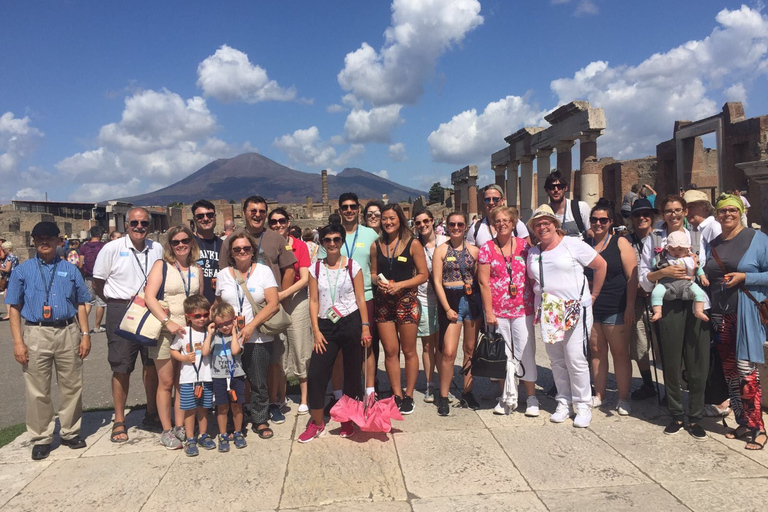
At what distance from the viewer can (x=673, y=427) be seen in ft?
14.0

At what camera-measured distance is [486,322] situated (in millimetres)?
4770

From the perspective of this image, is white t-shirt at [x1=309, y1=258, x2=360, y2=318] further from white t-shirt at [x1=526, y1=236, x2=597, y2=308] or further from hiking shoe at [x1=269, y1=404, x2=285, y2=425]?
white t-shirt at [x1=526, y1=236, x2=597, y2=308]

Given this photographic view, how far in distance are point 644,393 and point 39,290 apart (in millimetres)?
5627

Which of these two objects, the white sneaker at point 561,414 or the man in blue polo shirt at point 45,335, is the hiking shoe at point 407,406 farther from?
the man in blue polo shirt at point 45,335

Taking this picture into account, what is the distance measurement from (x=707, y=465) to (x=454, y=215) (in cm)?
273

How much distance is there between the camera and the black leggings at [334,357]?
14.5ft

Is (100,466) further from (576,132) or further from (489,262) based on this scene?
(576,132)

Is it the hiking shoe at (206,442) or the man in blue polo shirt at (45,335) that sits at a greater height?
the man in blue polo shirt at (45,335)

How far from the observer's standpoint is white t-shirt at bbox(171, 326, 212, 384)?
423cm

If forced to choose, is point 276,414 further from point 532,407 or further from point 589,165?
point 589,165

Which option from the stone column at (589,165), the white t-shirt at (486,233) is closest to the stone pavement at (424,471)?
the white t-shirt at (486,233)

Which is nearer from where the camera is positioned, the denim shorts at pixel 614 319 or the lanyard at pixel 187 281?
the lanyard at pixel 187 281

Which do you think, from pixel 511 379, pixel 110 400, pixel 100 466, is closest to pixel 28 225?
pixel 110 400

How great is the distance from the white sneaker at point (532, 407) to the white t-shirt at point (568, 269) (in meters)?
1.06
